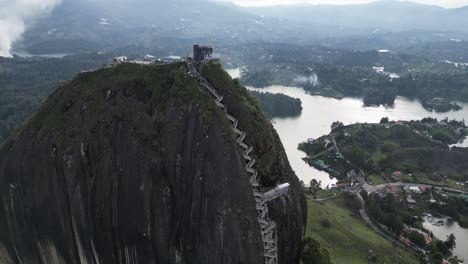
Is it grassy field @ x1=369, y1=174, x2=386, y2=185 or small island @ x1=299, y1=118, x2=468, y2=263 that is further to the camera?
grassy field @ x1=369, y1=174, x2=386, y2=185

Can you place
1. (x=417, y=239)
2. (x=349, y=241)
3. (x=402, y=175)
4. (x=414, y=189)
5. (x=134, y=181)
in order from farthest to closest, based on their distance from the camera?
(x=402, y=175) < (x=414, y=189) < (x=417, y=239) < (x=349, y=241) < (x=134, y=181)

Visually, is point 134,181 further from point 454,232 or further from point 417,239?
point 454,232

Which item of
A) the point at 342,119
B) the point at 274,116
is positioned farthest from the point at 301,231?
the point at 342,119

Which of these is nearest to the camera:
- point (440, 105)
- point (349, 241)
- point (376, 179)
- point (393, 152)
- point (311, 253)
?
point (311, 253)

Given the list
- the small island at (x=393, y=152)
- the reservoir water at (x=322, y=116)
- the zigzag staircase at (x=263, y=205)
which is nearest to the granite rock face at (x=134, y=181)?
the zigzag staircase at (x=263, y=205)

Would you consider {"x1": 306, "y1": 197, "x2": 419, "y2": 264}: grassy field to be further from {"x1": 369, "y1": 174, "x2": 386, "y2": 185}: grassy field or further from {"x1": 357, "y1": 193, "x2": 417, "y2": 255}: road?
{"x1": 369, "y1": 174, "x2": 386, "y2": 185}: grassy field

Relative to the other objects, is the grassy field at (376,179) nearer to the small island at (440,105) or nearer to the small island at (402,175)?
the small island at (402,175)

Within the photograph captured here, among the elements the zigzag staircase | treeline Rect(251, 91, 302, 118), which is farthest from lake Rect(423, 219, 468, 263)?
treeline Rect(251, 91, 302, 118)

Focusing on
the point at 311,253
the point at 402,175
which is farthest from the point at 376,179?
the point at 311,253
